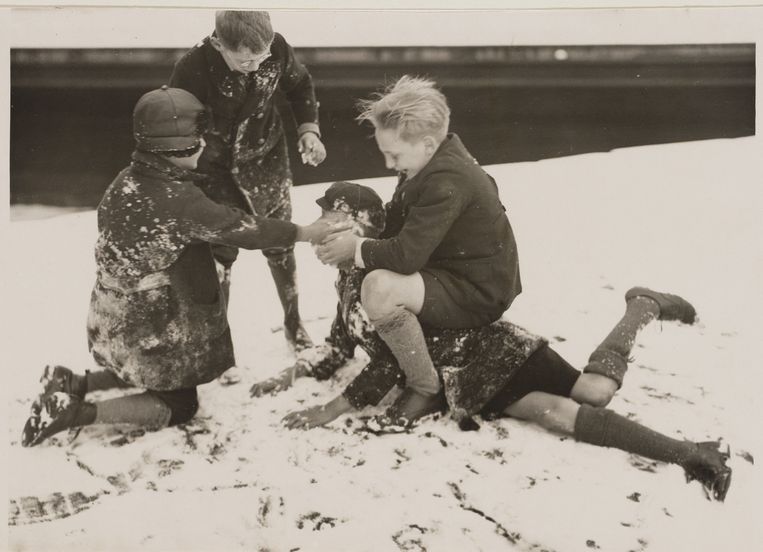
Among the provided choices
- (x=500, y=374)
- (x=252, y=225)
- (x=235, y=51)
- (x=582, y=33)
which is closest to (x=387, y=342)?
(x=500, y=374)

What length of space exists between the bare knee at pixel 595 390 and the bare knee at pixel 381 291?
35 cm

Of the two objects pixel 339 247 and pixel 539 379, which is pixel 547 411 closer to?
pixel 539 379

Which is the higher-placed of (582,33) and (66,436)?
(582,33)

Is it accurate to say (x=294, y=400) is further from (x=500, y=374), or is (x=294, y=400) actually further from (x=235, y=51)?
(x=235, y=51)

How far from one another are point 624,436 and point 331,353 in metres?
0.55

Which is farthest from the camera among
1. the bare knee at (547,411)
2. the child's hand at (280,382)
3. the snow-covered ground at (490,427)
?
the child's hand at (280,382)

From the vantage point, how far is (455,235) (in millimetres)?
1184

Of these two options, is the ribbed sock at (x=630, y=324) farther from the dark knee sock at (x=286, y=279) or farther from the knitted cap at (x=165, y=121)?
the knitted cap at (x=165, y=121)

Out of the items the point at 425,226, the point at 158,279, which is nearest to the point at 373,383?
the point at 425,226

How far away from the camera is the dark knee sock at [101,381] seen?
4.11 ft

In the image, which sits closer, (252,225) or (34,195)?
(252,225)

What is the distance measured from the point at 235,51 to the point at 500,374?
72cm

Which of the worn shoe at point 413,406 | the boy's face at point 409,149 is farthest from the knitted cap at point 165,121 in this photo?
the worn shoe at point 413,406

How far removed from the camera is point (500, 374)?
1208 mm
